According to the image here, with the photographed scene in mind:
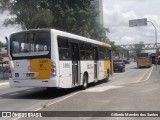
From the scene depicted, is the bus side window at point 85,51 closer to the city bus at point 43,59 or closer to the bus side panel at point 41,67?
the city bus at point 43,59

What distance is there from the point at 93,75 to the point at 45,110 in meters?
11.0

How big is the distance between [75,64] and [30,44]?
3.02 meters

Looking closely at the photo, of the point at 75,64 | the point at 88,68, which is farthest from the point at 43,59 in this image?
the point at 88,68

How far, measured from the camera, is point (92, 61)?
890 inches

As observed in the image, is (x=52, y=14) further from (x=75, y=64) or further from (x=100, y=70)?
(x=75, y=64)

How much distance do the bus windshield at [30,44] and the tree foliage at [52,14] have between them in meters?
21.2

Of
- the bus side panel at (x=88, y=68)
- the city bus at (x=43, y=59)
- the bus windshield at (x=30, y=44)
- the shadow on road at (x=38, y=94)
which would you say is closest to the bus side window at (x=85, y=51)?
the bus side panel at (x=88, y=68)

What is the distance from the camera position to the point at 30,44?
17016 millimetres

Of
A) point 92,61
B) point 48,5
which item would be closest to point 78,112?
point 92,61

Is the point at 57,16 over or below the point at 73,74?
over

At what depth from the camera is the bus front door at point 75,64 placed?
18.8m

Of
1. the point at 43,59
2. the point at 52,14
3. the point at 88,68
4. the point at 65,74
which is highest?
the point at 52,14

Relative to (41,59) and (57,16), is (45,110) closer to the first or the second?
(41,59)

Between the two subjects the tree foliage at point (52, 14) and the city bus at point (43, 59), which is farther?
the tree foliage at point (52, 14)
